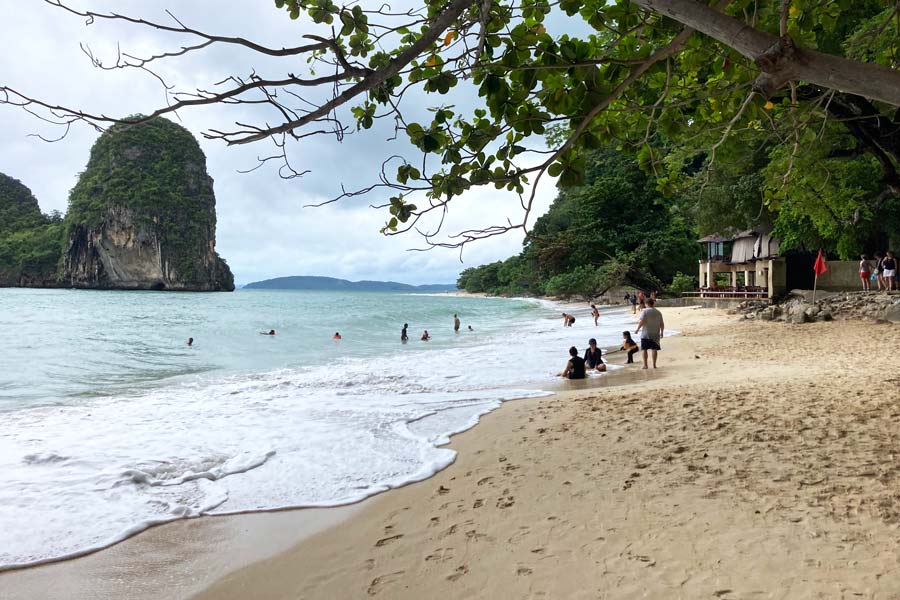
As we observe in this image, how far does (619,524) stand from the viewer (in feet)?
10.2

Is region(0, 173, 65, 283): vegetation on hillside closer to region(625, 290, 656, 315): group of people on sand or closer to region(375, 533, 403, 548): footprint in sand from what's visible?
region(625, 290, 656, 315): group of people on sand

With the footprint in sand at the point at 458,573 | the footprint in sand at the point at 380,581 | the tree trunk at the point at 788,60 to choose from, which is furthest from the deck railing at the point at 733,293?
the footprint in sand at the point at 380,581

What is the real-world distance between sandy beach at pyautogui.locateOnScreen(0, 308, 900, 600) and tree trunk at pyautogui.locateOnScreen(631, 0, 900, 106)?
7.34 ft

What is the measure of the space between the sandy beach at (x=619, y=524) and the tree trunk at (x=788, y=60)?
2237 mm

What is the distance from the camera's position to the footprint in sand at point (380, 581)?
9.19 feet

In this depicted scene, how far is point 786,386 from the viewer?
6.70 metres

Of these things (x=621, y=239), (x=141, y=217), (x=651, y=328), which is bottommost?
(x=651, y=328)

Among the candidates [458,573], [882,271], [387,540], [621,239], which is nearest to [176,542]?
[387,540]

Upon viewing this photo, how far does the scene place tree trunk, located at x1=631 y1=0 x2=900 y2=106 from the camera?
87.6 inches

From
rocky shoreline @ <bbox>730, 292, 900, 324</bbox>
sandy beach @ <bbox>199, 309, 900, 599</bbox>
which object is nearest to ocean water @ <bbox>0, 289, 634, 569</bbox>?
sandy beach @ <bbox>199, 309, 900, 599</bbox>

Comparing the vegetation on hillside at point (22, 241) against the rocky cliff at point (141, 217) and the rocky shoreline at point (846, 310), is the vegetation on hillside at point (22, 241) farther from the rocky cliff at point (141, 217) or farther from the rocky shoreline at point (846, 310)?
the rocky shoreline at point (846, 310)

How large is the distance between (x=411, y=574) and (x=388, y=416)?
4.36 metres

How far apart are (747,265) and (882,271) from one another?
1455 cm

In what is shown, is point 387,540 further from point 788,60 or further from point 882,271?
point 882,271
